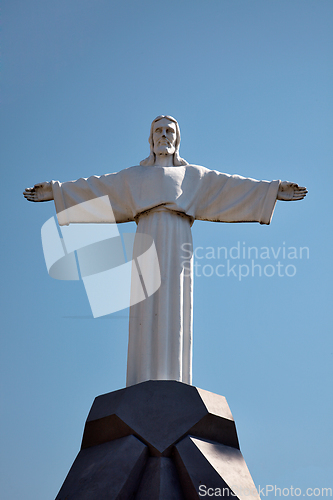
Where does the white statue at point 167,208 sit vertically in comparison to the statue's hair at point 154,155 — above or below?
below

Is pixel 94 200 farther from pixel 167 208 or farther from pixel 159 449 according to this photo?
pixel 159 449

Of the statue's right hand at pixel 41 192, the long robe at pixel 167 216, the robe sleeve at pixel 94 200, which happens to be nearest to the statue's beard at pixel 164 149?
the long robe at pixel 167 216

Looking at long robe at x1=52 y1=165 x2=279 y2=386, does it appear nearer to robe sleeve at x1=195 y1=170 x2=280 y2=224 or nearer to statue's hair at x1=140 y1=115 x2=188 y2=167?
robe sleeve at x1=195 y1=170 x2=280 y2=224

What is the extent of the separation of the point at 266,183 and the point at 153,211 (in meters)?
1.25

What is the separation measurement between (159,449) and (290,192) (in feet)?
9.94

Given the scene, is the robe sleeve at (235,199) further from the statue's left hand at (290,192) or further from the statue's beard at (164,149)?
the statue's beard at (164,149)

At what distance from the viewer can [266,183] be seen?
257 inches

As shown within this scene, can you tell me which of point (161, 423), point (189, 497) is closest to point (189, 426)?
A: point (161, 423)

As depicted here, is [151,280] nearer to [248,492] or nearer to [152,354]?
[152,354]

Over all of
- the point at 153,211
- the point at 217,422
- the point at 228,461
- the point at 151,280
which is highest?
the point at 153,211

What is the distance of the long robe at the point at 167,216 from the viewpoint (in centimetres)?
564

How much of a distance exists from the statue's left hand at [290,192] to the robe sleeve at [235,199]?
0.20 feet

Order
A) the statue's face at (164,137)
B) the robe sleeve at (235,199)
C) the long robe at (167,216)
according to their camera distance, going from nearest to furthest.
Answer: the long robe at (167,216)
the robe sleeve at (235,199)
the statue's face at (164,137)

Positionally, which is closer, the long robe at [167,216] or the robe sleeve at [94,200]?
the long robe at [167,216]
